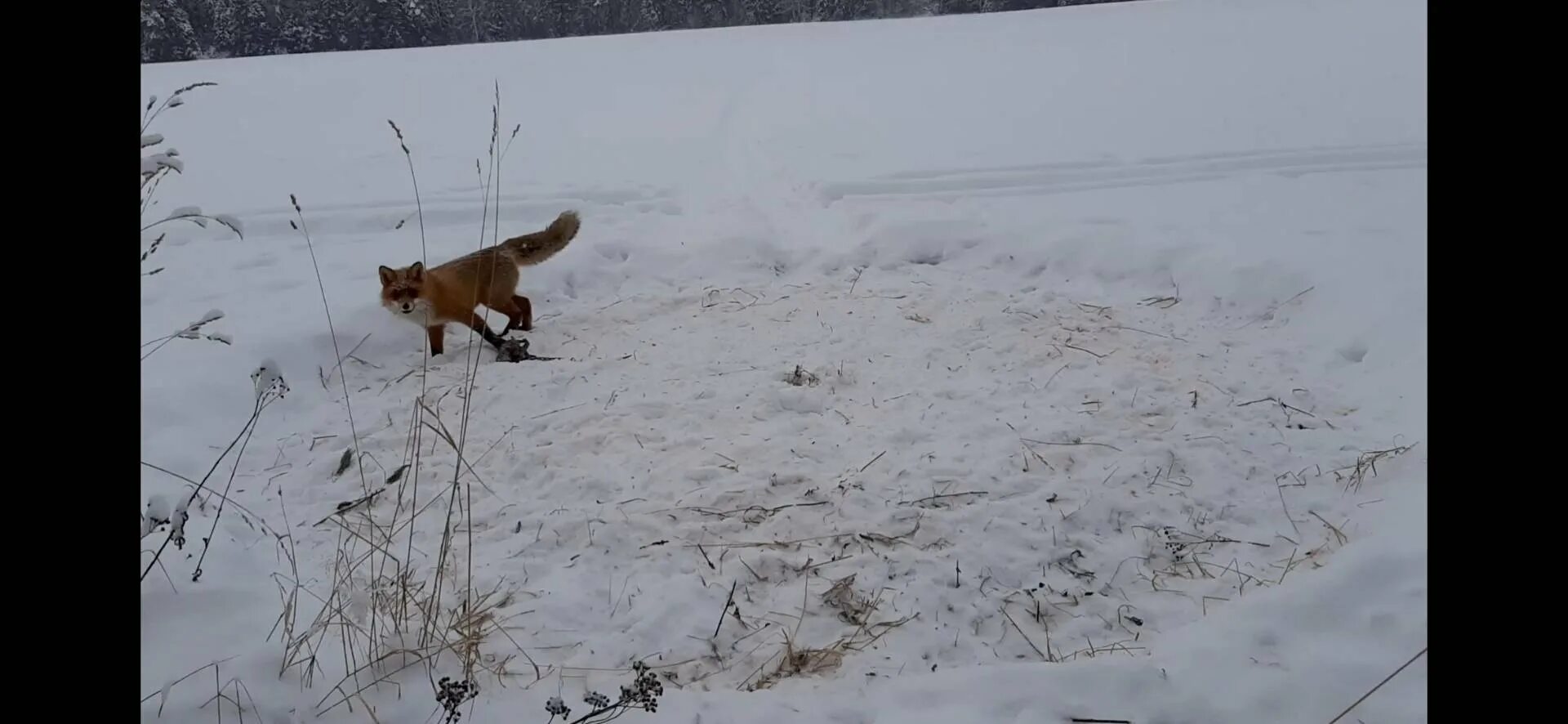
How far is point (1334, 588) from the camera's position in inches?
90.1

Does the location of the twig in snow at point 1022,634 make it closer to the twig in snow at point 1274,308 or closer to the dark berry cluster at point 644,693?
the dark berry cluster at point 644,693

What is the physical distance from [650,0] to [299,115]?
25.1 m

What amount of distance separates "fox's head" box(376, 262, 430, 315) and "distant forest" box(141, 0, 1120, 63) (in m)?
24.3

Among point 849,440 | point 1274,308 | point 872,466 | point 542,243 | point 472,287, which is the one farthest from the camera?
point 542,243

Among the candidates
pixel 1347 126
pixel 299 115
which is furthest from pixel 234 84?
pixel 1347 126

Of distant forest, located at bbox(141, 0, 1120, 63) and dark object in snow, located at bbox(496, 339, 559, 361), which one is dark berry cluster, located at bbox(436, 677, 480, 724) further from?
distant forest, located at bbox(141, 0, 1120, 63)

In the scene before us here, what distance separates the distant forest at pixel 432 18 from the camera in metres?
26.3

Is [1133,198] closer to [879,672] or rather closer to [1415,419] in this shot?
[1415,419]

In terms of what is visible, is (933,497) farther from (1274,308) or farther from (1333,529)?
(1274,308)

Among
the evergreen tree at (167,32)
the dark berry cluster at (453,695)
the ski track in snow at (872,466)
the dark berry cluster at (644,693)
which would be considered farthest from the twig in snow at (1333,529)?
the evergreen tree at (167,32)

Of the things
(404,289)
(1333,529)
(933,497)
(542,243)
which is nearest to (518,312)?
(542,243)

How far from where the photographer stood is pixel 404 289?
14.2ft

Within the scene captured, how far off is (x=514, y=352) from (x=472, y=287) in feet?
1.46

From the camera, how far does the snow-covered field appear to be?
2.13 metres
